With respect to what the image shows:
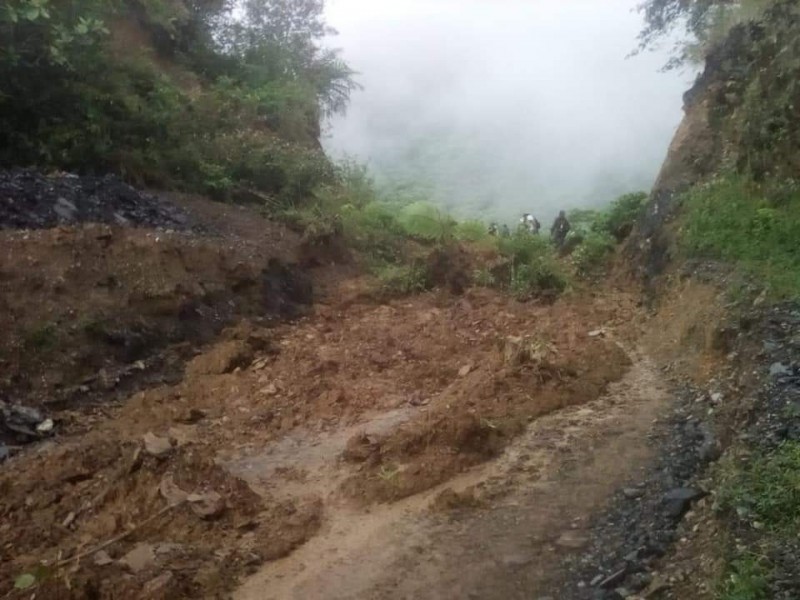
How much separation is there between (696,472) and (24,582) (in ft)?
11.9

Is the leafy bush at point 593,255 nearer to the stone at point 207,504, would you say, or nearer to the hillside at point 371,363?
the hillside at point 371,363

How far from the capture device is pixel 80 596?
418 centimetres

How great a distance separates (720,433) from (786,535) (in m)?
1.53

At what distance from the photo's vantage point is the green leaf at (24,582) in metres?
4.25

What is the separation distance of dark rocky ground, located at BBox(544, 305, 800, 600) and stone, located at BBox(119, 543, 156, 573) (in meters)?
2.12

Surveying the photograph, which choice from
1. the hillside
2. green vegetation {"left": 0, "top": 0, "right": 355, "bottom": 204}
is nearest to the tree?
the hillside

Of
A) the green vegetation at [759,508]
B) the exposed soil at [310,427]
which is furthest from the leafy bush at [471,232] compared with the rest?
the green vegetation at [759,508]

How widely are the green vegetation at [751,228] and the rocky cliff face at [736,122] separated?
0.75 ft

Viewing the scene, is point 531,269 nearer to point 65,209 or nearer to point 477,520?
point 65,209

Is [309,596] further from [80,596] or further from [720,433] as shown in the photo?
[720,433]

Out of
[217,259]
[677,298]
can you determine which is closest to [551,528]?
[677,298]

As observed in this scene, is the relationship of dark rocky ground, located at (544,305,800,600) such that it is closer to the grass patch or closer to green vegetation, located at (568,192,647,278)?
the grass patch

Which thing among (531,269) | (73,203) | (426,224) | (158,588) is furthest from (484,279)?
(158,588)

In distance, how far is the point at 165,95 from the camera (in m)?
13.0
